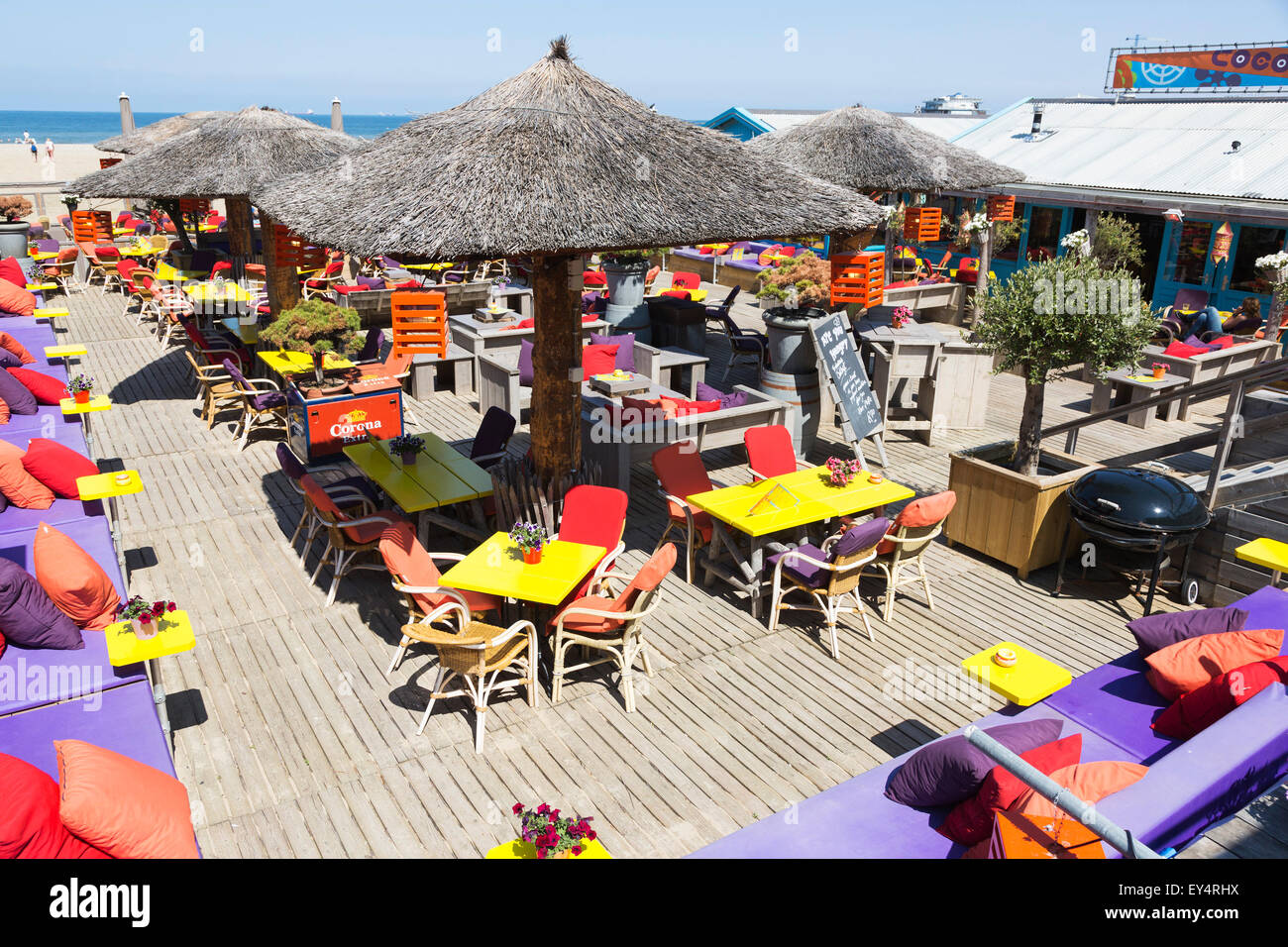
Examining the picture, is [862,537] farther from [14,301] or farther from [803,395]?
[14,301]

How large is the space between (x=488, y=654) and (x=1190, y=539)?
5223 mm

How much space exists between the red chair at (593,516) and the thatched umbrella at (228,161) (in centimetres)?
665

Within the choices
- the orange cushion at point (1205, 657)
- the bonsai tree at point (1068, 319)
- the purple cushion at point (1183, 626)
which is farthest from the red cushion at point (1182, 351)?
the orange cushion at point (1205, 657)

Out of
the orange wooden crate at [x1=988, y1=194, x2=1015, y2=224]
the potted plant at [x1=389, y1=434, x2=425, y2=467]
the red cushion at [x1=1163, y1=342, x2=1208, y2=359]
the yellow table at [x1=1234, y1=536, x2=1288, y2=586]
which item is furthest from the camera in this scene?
the orange wooden crate at [x1=988, y1=194, x2=1015, y2=224]

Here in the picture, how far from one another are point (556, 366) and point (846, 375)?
305 cm

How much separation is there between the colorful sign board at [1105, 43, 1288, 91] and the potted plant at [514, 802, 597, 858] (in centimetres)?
2431

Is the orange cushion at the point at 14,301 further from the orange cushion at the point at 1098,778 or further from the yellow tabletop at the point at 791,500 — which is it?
the orange cushion at the point at 1098,778

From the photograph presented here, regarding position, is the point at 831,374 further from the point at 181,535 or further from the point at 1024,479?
the point at 181,535

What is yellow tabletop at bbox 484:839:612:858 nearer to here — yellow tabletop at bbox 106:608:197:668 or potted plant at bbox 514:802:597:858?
potted plant at bbox 514:802:597:858

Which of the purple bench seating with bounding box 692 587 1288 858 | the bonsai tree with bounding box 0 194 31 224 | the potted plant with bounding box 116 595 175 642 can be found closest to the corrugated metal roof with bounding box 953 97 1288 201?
the purple bench seating with bounding box 692 587 1288 858

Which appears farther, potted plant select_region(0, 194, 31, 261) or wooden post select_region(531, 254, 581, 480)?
potted plant select_region(0, 194, 31, 261)

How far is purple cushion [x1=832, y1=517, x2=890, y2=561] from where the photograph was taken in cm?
616
